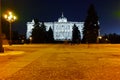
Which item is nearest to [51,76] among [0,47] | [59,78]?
[59,78]

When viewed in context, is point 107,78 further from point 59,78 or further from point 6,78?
point 6,78

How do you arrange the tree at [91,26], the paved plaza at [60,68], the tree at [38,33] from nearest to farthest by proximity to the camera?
1. the paved plaza at [60,68]
2. the tree at [91,26]
3. the tree at [38,33]

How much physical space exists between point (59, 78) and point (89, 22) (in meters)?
94.8

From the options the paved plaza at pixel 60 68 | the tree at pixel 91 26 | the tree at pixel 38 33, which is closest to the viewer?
the paved plaza at pixel 60 68

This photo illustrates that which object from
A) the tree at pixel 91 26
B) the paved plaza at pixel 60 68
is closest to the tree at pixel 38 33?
the tree at pixel 91 26

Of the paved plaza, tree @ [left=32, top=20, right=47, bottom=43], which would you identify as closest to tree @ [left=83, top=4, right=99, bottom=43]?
tree @ [left=32, top=20, right=47, bottom=43]

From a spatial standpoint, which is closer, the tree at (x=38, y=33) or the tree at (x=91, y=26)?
the tree at (x=91, y=26)

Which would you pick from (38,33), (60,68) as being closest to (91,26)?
(38,33)

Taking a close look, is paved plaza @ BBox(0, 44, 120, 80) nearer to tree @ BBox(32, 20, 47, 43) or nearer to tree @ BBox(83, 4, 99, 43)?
tree @ BBox(83, 4, 99, 43)

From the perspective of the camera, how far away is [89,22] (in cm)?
10606

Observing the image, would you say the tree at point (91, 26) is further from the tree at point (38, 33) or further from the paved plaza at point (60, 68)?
the paved plaza at point (60, 68)

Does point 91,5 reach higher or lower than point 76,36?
higher

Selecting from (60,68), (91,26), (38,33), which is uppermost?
A: (91,26)

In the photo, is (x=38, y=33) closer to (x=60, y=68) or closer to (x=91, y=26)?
(x=91, y=26)
